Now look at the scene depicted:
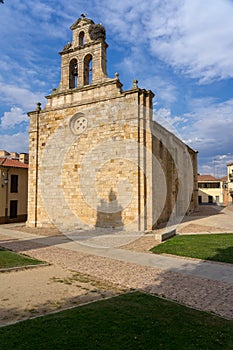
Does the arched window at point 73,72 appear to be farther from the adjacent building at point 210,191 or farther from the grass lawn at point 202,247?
the adjacent building at point 210,191

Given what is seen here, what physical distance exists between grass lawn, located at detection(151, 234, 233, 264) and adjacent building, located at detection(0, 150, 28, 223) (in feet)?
49.8

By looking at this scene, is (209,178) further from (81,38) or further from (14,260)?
(14,260)

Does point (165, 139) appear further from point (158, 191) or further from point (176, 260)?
point (176, 260)

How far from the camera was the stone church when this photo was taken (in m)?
15.6

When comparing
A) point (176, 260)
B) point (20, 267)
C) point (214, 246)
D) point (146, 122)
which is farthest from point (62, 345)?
point (146, 122)

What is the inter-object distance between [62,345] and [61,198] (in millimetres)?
14934

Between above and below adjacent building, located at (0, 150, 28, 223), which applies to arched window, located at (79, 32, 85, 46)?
above

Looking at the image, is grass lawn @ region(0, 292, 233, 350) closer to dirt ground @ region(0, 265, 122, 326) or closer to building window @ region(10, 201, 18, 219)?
dirt ground @ region(0, 265, 122, 326)

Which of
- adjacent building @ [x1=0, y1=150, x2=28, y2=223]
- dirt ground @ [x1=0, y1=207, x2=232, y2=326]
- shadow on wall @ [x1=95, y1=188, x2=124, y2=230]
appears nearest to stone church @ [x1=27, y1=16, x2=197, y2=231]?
shadow on wall @ [x1=95, y1=188, x2=124, y2=230]

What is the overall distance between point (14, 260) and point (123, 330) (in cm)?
590

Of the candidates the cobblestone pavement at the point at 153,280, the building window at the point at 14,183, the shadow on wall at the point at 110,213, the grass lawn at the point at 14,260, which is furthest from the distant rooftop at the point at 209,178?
the grass lawn at the point at 14,260

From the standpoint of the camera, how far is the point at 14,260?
883 centimetres

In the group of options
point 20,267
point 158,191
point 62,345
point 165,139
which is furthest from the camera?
point 165,139

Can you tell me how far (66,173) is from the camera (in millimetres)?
18188
